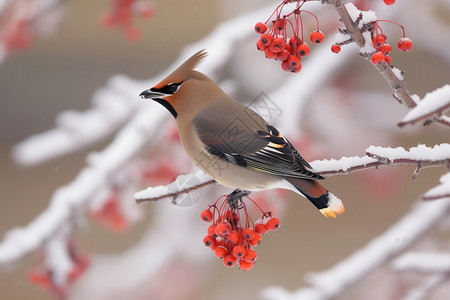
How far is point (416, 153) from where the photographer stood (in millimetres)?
377

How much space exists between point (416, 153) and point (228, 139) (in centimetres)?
18

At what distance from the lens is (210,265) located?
5.96 ft

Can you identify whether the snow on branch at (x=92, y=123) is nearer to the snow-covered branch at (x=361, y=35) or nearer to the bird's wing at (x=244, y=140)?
the bird's wing at (x=244, y=140)

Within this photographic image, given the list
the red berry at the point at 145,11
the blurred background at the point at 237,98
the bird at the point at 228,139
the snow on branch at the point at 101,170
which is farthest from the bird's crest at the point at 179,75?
the red berry at the point at 145,11

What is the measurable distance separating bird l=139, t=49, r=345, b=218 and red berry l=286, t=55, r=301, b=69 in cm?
8

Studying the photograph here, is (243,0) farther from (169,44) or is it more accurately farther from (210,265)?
(210,265)

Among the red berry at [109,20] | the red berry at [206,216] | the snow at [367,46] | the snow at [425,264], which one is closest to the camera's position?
the snow at [367,46]

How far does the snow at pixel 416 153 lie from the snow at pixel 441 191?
19 mm

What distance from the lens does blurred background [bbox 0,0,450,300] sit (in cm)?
142

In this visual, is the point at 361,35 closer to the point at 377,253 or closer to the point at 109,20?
the point at 377,253

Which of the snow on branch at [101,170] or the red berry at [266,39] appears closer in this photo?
the red berry at [266,39]

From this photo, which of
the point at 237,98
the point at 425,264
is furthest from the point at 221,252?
the point at 237,98

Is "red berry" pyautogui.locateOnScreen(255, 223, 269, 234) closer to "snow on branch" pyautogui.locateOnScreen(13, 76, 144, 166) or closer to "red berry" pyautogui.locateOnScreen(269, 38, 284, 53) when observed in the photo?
"red berry" pyautogui.locateOnScreen(269, 38, 284, 53)

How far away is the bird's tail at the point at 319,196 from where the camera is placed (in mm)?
426
